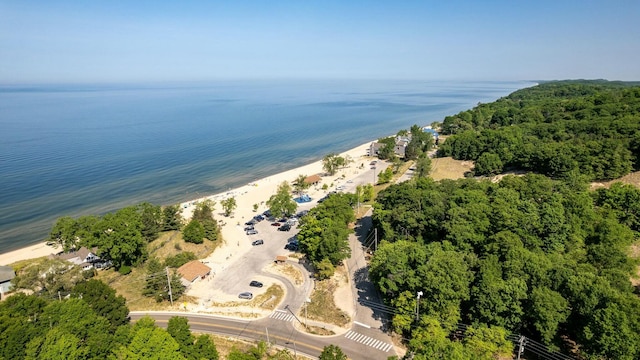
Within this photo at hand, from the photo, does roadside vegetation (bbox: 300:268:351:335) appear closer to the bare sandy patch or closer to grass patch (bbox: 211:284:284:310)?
the bare sandy patch

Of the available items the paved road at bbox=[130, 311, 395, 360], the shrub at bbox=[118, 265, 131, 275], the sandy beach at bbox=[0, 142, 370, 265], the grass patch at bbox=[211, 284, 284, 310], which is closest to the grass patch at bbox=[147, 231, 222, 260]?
the sandy beach at bbox=[0, 142, 370, 265]

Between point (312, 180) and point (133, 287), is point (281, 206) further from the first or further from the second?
point (133, 287)

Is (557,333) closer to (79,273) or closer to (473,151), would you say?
(79,273)

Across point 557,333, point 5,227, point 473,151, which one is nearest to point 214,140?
point 5,227

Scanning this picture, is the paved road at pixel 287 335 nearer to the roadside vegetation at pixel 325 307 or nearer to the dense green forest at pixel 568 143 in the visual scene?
the roadside vegetation at pixel 325 307

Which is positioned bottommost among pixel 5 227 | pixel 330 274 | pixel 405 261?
pixel 5 227

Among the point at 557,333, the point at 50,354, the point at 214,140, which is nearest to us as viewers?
the point at 50,354
